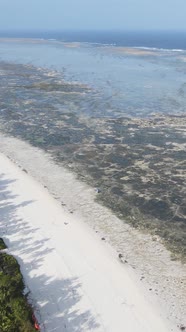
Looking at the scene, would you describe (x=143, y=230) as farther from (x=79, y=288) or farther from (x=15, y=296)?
(x=15, y=296)

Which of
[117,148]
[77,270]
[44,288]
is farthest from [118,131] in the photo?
[44,288]

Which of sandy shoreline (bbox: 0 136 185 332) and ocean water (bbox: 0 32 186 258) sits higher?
ocean water (bbox: 0 32 186 258)

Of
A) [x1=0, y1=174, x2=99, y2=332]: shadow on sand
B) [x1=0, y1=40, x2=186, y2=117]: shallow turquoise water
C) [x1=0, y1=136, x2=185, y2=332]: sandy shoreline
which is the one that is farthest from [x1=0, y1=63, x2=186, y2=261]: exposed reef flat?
[x1=0, y1=174, x2=99, y2=332]: shadow on sand

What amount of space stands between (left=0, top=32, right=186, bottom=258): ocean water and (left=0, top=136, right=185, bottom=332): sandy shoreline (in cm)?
234

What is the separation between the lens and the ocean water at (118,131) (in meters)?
26.6

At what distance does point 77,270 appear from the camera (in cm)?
1972

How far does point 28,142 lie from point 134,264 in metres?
20.7

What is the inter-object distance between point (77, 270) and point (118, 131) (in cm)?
2300

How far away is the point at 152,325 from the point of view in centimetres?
1653

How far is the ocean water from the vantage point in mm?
26562

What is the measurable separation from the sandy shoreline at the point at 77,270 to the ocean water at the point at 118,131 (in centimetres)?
234

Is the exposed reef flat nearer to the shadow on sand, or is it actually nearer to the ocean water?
the ocean water

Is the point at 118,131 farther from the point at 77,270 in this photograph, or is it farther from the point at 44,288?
the point at 44,288

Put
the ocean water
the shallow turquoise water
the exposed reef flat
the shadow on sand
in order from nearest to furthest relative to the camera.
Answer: the shadow on sand → the exposed reef flat → the ocean water → the shallow turquoise water
